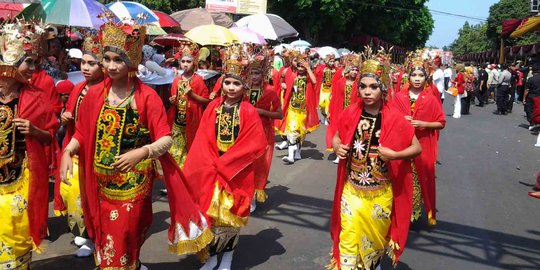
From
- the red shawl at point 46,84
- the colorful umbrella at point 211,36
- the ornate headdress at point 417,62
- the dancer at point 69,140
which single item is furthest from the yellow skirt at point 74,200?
the colorful umbrella at point 211,36

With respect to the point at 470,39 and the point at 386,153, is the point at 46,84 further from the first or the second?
the point at 470,39

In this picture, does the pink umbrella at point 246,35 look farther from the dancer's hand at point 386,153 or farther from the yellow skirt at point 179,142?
the dancer's hand at point 386,153

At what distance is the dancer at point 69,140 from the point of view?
5016 mm

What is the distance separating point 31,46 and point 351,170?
2984 mm

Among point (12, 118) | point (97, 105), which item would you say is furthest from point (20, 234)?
point (97, 105)

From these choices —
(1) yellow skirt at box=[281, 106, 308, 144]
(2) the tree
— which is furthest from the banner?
(2) the tree

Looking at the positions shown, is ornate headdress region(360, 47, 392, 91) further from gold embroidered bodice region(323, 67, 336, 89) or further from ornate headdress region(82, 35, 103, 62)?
gold embroidered bodice region(323, 67, 336, 89)

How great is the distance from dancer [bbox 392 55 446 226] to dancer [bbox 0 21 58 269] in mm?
4104

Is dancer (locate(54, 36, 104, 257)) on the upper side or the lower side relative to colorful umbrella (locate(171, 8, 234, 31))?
lower

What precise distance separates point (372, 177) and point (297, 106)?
6248 mm

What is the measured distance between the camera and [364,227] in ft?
14.3

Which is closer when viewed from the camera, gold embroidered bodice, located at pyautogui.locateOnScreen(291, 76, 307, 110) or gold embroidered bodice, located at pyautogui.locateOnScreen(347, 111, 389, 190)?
gold embroidered bodice, located at pyautogui.locateOnScreen(347, 111, 389, 190)

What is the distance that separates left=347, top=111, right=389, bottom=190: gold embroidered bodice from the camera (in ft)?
14.6

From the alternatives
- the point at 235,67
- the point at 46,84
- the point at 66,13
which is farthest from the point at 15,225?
the point at 66,13
